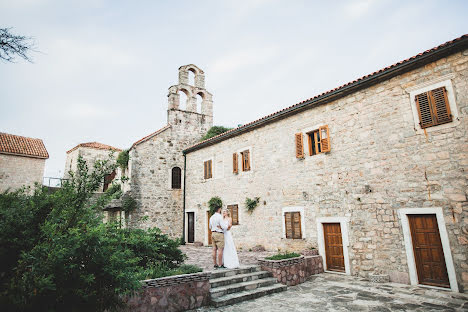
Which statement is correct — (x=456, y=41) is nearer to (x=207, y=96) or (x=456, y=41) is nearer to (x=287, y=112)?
(x=287, y=112)

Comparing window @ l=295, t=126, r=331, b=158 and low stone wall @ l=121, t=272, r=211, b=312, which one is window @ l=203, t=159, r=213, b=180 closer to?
window @ l=295, t=126, r=331, b=158

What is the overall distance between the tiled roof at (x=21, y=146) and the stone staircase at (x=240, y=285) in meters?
19.1

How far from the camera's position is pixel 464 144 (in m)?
6.45

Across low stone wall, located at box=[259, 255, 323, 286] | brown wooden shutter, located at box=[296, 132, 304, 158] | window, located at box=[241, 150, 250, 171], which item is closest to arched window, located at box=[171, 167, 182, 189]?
window, located at box=[241, 150, 250, 171]

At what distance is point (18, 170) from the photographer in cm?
1855

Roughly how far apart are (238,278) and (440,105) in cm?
720

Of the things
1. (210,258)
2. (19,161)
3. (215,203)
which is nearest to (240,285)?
(210,258)

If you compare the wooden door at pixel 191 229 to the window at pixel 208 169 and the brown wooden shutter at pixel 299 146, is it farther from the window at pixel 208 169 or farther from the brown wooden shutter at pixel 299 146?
the brown wooden shutter at pixel 299 146

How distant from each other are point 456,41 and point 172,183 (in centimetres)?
1484

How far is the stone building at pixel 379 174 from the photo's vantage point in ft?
21.7

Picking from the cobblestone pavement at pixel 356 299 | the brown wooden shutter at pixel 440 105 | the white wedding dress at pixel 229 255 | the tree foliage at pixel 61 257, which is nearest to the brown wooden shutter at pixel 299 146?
the brown wooden shutter at pixel 440 105

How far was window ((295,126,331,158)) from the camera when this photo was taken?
933 centimetres

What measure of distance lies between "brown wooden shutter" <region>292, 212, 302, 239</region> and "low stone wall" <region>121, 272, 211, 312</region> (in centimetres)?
499

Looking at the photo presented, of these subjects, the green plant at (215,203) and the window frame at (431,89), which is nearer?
the window frame at (431,89)
